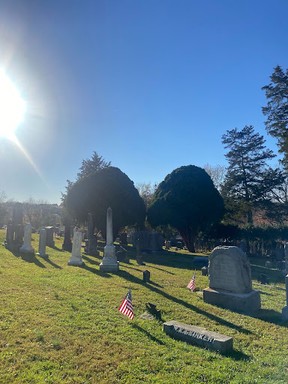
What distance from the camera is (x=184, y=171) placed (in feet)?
91.2

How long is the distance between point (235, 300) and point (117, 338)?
4277 millimetres

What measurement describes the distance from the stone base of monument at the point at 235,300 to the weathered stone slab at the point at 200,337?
124 inches

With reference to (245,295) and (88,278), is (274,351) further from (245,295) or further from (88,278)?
(88,278)

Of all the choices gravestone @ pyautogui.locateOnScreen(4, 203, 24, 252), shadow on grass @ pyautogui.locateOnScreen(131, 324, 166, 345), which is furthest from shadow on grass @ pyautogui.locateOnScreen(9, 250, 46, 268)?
shadow on grass @ pyautogui.locateOnScreen(131, 324, 166, 345)

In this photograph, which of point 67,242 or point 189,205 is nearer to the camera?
point 67,242

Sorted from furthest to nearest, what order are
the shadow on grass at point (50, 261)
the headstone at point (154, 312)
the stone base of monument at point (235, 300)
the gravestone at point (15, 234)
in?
the gravestone at point (15, 234) < the shadow on grass at point (50, 261) < the stone base of monument at point (235, 300) < the headstone at point (154, 312)

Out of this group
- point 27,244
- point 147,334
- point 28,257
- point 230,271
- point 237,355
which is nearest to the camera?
point 237,355

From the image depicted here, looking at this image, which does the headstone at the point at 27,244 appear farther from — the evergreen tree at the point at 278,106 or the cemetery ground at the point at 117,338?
the evergreen tree at the point at 278,106

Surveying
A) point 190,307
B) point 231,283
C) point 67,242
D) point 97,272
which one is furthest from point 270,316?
point 67,242

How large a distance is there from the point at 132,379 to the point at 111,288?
18.8 ft

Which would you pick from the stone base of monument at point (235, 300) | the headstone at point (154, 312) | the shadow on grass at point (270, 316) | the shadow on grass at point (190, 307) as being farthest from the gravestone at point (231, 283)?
the headstone at point (154, 312)

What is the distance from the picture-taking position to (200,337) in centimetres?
567

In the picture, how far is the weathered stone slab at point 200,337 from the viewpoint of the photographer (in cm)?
541

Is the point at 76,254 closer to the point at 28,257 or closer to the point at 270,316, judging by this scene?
the point at 28,257
